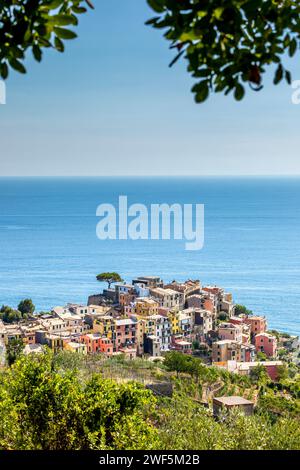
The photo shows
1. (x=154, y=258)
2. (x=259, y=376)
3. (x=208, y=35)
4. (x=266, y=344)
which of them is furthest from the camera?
(x=154, y=258)

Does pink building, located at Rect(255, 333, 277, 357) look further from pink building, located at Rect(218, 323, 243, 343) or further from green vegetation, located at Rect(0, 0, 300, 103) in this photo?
green vegetation, located at Rect(0, 0, 300, 103)

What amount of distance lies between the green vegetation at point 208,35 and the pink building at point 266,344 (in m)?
16.2

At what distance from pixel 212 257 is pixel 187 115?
17.4 m

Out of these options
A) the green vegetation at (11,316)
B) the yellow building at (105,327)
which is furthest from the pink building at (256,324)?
the green vegetation at (11,316)

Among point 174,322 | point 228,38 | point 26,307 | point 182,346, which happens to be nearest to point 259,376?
point 182,346

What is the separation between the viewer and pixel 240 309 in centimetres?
2128

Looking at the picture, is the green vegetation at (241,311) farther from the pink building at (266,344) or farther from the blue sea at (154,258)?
the pink building at (266,344)

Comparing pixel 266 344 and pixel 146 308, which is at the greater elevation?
pixel 146 308

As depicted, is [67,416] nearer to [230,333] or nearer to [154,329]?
[154,329]

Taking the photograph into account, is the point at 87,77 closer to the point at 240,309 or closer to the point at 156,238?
the point at 156,238

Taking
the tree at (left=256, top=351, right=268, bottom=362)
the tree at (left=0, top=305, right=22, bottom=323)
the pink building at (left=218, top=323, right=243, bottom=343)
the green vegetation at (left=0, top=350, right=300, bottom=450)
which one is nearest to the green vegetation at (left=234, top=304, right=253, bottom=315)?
the pink building at (left=218, top=323, right=243, bottom=343)

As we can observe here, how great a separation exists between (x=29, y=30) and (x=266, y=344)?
652 inches

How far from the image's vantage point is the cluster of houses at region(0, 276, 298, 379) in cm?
1578

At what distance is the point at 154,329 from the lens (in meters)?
17.0
